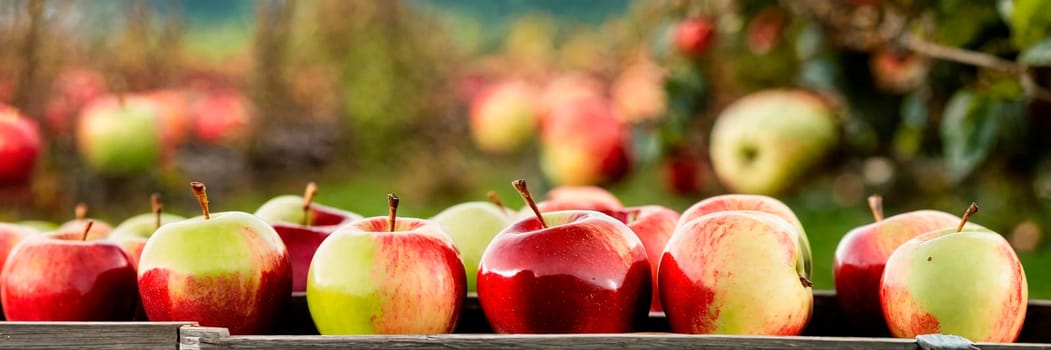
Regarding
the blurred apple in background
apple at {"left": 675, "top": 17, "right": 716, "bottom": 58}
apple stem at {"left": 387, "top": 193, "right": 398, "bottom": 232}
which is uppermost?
apple at {"left": 675, "top": 17, "right": 716, "bottom": 58}

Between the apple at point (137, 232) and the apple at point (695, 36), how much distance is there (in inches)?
79.6

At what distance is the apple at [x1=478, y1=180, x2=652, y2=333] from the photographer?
1.20 meters

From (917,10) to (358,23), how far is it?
3918mm

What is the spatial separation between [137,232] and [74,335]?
0.40m

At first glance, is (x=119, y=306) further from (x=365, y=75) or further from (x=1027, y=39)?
(x=365, y=75)

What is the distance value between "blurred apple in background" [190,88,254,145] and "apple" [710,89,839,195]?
2421mm

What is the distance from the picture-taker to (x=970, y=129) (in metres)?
2.28

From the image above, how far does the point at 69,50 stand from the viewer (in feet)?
14.2

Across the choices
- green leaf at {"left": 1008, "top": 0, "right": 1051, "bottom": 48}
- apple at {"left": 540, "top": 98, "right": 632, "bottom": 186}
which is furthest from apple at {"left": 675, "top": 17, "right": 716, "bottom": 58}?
green leaf at {"left": 1008, "top": 0, "right": 1051, "bottom": 48}

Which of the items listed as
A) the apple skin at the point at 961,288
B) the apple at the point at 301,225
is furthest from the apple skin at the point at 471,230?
the apple skin at the point at 961,288

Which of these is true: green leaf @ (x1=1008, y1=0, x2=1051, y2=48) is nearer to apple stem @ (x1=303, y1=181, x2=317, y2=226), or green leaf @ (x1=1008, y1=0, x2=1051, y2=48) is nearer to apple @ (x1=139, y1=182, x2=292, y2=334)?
apple stem @ (x1=303, y1=181, x2=317, y2=226)

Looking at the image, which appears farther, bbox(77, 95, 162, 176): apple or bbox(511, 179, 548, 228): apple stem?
bbox(77, 95, 162, 176): apple

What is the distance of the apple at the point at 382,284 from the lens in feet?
3.94

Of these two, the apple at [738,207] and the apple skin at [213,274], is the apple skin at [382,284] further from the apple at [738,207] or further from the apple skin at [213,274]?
the apple at [738,207]
